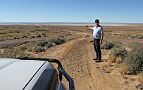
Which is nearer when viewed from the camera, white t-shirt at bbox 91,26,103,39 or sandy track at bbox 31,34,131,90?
sandy track at bbox 31,34,131,90

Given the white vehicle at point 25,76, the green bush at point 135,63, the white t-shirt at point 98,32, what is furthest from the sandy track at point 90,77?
the white vehicle at point 25,76

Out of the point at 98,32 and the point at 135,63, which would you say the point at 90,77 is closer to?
the point at 135,63

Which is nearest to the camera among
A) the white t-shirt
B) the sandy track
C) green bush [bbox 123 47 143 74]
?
the sandy track

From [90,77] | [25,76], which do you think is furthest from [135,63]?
[25,76]

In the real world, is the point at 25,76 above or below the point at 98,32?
above

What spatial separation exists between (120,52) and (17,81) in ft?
38.8

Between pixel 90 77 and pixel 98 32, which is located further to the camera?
pixel 98 32

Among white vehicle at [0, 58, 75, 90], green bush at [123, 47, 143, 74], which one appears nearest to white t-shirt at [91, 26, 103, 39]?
green bush at [123, 47, 143, 74]

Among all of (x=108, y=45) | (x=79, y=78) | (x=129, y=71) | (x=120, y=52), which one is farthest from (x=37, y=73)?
(x=108, y=45)

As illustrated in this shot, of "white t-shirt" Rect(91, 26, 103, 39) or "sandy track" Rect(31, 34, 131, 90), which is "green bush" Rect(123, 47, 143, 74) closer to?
"sandy track" Rect(31, 34, 131, 90)

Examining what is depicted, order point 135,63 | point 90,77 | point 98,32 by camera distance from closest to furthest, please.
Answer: point 90,77
point 135,63
point 98,32

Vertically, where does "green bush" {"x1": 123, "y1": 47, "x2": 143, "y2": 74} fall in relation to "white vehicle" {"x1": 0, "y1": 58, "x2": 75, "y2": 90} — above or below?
below

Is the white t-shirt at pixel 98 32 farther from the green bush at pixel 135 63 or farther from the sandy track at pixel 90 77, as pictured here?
the green bush at pixel 135 63

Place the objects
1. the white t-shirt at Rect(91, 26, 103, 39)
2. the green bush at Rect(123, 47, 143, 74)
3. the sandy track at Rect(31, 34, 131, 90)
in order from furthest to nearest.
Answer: the white t-shirt at Rect(91, 26, 103, 39) < the green bush at Rect(123, 47, 143, 74) < the sandy track at Rect(31, 34, 131, 90)
